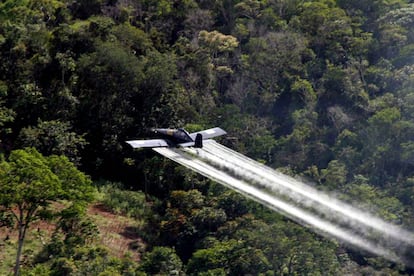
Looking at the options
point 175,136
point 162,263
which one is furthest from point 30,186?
point 175,136

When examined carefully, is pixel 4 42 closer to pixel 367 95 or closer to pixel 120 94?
pixel 120 94

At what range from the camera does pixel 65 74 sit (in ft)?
154

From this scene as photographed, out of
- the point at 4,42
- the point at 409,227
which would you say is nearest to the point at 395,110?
the point at 409,227

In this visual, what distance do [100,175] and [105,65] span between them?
6.89 metres

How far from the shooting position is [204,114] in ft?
162

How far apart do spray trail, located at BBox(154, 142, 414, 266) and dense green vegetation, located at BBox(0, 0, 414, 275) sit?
1.01m

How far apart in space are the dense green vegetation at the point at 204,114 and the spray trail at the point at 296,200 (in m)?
1.01

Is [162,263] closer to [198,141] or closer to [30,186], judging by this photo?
[198,141]

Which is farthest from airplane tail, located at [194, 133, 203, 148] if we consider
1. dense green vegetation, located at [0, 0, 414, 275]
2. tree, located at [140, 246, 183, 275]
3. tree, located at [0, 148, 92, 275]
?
tree, located at [0, 148, 92, 275]

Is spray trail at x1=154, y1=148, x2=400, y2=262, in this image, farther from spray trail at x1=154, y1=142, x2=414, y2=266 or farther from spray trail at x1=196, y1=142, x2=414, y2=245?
spray trail at x1=196, y1=142, x2=414, y2=245

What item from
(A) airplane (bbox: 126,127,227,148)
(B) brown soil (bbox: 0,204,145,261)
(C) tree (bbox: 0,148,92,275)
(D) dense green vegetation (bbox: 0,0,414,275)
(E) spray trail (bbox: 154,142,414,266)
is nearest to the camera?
(C) tree (bbox: 0,148,92,275)

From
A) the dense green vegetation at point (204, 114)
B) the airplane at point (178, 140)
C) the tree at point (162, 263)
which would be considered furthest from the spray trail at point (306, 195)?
the tree at point (162, 263)

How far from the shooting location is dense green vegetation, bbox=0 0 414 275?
3588 centimetres

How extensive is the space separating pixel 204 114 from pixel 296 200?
14.4 metres
